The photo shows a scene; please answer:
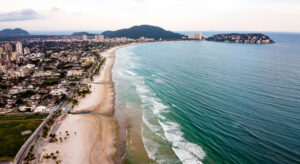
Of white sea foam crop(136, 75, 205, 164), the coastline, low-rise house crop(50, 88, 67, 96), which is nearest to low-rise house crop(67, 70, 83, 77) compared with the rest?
low-rise house crop(50, 88, 67, 96)

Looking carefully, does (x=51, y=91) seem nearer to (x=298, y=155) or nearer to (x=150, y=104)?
(x=150, y=104)

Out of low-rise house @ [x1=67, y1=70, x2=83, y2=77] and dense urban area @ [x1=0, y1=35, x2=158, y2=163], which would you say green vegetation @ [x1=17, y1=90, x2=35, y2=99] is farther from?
low-rise house @ [x1=67, y1=70, x2=83, y2=77]

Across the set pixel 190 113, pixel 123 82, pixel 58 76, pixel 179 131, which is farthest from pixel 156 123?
pixel 58 76

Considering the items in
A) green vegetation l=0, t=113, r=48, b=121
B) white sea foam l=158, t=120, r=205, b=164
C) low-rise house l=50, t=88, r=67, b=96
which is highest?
low-rise house l=50, t=88, r=67, b=96

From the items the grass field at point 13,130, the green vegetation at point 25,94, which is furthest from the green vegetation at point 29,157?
the green vegetation at point 25,94

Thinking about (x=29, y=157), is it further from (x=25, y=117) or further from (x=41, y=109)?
(x=41, y=109)

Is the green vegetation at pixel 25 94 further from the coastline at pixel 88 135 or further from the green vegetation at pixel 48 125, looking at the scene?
the green vegetation at pixel 48 125

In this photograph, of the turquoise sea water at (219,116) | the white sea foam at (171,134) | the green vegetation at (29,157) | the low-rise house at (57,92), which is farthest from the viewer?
the low-rise house at (57,92)
